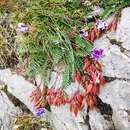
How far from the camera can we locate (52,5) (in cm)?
446

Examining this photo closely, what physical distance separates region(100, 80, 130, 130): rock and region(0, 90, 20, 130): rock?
4.38ft

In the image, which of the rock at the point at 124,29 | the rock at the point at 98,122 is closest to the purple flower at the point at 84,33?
the rock at the point at 124,29

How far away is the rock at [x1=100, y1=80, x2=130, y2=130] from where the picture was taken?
146 inches

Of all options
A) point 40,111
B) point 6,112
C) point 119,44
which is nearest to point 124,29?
point 119,44

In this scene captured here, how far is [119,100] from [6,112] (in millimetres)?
1604

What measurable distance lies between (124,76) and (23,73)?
4.38 feet

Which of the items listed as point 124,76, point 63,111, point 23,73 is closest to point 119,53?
point 124,76

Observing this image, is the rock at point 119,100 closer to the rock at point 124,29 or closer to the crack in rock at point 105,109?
the crack in rock at point 105,109

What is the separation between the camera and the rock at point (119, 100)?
372 cm

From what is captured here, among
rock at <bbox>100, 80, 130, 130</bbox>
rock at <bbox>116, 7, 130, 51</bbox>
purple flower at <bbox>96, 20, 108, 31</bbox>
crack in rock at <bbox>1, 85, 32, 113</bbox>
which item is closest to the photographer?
rock at <bbox>100, 80, 130, 130</bbox>

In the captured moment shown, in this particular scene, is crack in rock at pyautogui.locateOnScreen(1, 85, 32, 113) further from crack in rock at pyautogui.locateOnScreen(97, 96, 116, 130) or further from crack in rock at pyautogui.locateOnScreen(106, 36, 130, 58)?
crack in rock at pyautogui.locateOnScreen(106, 36, 130, 58)

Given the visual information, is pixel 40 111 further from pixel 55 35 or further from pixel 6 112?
pixel 55 35

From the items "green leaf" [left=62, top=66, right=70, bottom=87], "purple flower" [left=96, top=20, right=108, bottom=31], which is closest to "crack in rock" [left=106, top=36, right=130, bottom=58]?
"purple flower" [left=96, top=20, right=108, bottom=31]

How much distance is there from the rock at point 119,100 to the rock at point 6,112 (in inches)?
52.5
